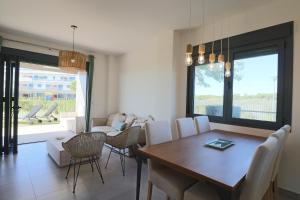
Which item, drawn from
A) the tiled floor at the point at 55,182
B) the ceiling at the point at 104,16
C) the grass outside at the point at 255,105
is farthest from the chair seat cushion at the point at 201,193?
the ceiling at the point at 104,16

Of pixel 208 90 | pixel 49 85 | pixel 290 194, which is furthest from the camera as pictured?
pixel 49 85

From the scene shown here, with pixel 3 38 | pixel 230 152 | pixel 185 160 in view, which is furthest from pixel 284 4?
pixel 3 38

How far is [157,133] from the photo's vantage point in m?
2.11

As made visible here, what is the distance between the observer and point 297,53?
2217 mm

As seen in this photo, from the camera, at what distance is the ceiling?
2.49 meters

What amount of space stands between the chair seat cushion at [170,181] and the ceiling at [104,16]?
227 centimetres

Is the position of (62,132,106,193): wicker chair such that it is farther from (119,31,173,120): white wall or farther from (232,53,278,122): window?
(232,53,278,122): window

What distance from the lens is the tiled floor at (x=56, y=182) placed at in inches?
85.1

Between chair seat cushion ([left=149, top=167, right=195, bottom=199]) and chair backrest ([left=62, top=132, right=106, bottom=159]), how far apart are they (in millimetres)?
1024

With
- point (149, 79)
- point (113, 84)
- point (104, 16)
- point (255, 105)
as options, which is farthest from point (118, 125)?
point (255, 105)

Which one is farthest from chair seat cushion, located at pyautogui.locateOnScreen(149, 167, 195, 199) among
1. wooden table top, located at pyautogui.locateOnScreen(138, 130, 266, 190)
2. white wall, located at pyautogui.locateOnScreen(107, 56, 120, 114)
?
white wall, located at pyautogui.locateOnScreen(107, 56, 120, 114)

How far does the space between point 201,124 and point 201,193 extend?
1.51m

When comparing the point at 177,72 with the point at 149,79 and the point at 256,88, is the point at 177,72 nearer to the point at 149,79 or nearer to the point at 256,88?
the point at 149,79

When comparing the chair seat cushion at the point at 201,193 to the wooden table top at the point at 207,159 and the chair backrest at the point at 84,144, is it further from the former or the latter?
the chair backrest at the point at 84,144
